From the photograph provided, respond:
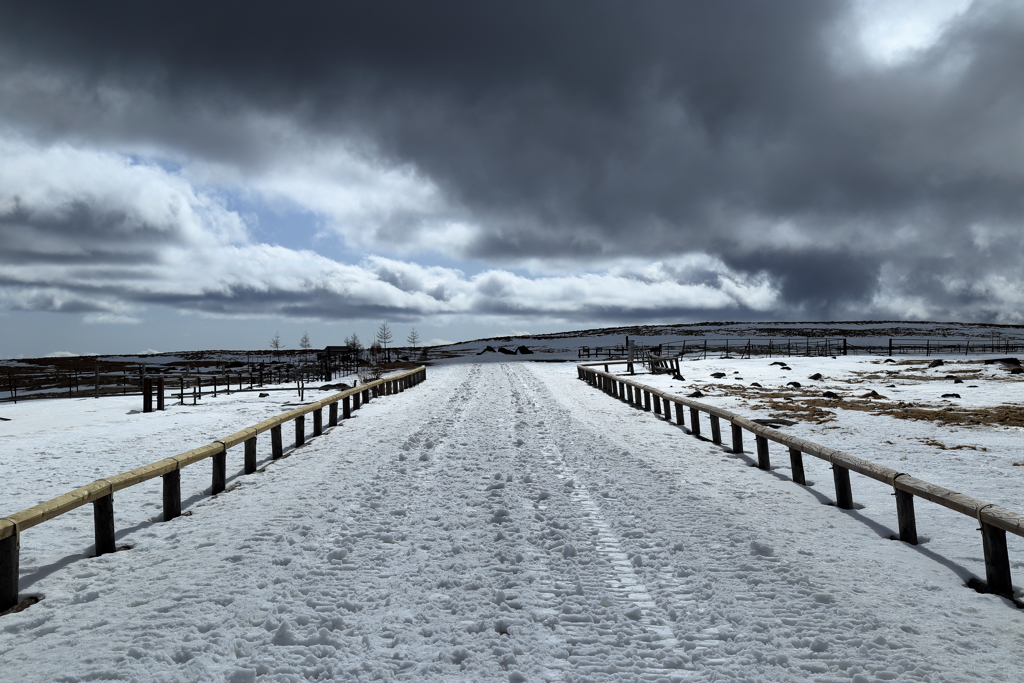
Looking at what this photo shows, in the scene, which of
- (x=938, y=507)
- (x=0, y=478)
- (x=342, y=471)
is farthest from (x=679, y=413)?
(x=0, y=478)

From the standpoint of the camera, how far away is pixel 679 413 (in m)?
14.1

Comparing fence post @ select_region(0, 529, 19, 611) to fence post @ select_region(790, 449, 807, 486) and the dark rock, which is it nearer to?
fence post @ select_region(790, 449, 807, 486)

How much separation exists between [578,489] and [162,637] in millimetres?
4880

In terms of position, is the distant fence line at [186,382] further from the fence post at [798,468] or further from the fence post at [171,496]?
Result: the fence post at [798,468]

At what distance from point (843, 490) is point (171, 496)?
7883 millimetres

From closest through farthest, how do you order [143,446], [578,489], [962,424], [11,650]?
1. [11,650]
2. [578,489]
3. [143,446]
4. [962,424]

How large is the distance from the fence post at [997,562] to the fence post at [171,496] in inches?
308

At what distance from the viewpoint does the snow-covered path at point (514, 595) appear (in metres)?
3.45

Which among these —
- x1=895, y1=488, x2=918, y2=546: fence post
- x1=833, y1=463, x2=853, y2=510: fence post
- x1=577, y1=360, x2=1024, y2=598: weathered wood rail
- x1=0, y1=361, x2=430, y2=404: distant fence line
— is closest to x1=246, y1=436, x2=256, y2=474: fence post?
x1=577, y1=360, x2=1024, y2=598: weathered wood rail

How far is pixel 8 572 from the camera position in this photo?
4.29 m

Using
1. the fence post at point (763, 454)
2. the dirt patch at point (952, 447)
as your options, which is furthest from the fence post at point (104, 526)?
the dirt patch at point (952, 447)

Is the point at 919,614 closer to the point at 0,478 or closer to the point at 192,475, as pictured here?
the point at 192,475

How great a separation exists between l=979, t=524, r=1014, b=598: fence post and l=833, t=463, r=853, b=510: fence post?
2282 millimetres

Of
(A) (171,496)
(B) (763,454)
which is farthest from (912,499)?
(A) (171,496)
